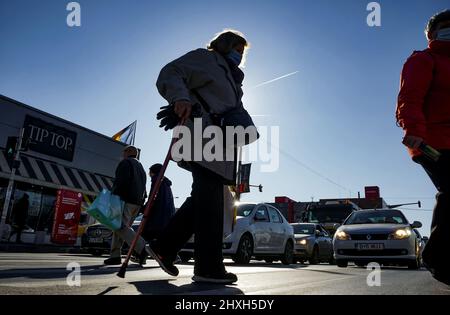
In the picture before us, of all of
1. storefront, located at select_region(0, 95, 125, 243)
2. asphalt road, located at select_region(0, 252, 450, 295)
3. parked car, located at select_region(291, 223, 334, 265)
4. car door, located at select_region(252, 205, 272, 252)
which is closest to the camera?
asphalt road, located at select_region(0, 252, 450, 295)

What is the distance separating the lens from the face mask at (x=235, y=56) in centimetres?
362

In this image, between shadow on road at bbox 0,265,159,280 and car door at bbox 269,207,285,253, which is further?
car door at bbox 269,207,285,253

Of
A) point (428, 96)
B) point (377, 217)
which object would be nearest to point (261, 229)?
point (377, 217)

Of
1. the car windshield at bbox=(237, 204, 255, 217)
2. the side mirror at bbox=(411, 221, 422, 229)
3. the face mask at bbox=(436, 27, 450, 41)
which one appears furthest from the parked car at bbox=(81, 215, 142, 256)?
the face mask at bbox=(436, 27, 450, 41)

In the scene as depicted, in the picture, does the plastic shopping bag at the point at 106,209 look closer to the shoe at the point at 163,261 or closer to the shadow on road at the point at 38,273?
the shadow on road at the point at 38,273

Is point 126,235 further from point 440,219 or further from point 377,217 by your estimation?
point 377,217

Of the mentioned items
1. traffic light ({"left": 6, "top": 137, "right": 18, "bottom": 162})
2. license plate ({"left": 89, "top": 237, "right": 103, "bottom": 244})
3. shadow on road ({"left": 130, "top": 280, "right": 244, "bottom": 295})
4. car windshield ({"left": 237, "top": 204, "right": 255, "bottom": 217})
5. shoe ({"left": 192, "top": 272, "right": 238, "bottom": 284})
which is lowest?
shadow on road ({"left": 130, "top": 280, "right": 244, "bottom": 295})

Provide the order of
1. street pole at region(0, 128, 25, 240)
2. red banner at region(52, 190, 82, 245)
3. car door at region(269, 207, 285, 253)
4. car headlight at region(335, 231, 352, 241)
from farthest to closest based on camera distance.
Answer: red banner at region(52, 190, 82, 245) < street pole at region(0, 128, 25, 240) < car door at region(269, 207, 285, 253) < car headlight at region(335, 231, 352, 241)

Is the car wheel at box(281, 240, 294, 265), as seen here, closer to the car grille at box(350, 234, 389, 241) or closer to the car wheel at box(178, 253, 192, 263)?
the car wheel at box(178, 253, 192, 263)

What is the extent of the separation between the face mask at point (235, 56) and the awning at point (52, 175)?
16689mm

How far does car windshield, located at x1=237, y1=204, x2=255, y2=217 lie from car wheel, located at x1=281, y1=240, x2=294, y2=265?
183 centimetres

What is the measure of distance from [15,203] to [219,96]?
60.4 feet

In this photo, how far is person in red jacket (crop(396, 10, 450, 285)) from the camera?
9.40 feet

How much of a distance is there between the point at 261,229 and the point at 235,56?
7304 millimetres
